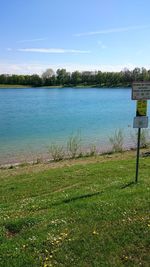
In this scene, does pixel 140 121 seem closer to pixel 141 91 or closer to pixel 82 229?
pixel 141 91

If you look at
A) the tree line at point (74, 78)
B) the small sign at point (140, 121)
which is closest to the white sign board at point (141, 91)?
the small sign at point (140, 121)

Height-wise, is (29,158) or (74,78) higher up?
(74,78)

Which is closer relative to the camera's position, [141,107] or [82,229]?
[82,229]

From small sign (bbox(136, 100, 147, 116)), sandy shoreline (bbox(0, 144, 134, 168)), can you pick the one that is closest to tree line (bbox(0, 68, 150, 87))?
sandy shoreline (bbox(0, 144, 134, 168))

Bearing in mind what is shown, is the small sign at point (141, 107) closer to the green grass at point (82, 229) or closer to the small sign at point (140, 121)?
the small sign at point (140, 121)

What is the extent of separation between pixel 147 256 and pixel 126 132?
25180 millimetres

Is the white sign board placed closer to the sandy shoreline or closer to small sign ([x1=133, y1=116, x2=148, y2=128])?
small sign ([x1=133, y1=116, x2=148, y2=128])

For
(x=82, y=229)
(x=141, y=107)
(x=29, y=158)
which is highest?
(x=141, y=107)

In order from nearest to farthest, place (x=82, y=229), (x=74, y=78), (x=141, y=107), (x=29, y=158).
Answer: (x=82, y=229), (x=141, y=107), (x=29, y=158), (x=74, y=78)

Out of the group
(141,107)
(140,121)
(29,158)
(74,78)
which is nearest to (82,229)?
(140,121)

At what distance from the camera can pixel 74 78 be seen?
163 metres

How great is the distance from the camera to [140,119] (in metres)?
9.39

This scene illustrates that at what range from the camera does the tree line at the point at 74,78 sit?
15738 cm

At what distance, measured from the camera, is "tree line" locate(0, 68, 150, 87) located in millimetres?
157375
